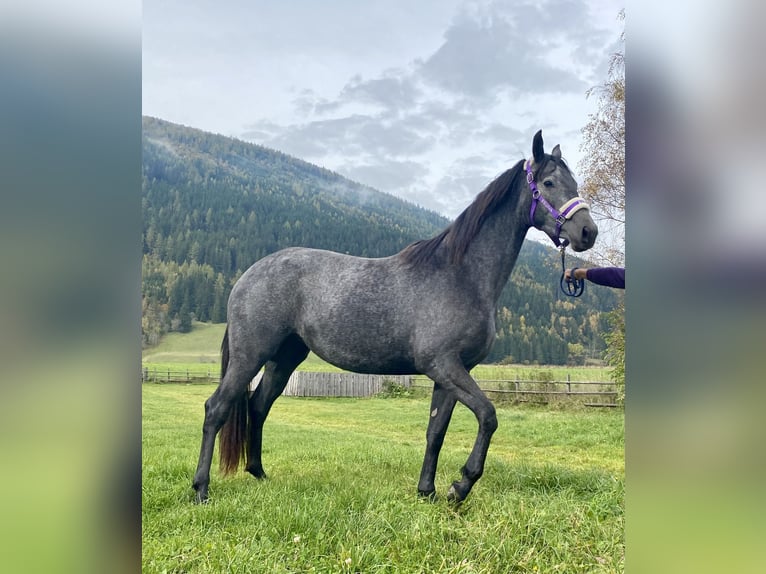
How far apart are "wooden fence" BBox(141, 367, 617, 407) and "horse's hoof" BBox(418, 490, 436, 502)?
3947 millimetres

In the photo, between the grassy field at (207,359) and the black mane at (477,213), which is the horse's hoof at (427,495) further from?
the grassy field at (207,359)

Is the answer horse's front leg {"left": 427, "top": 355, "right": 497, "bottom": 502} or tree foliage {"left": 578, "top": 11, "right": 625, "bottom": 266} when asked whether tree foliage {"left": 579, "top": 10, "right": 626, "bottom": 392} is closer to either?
tree foliage {"left": 578, "top": 11, "right": 625, "bottom": 266}

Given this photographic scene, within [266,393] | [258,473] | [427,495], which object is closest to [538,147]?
[427,495]

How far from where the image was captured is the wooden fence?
7234 millimetres

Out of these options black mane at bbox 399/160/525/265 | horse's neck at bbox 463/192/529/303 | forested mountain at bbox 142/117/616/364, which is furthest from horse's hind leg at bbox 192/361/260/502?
forested mountain at bbox 142/117/616/364

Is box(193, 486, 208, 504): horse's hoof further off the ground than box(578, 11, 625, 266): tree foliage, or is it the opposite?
box(578, 11, 625, 266): tree foliage

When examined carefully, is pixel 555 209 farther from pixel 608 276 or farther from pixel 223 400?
pixel 223 400

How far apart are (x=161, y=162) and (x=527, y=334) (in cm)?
731

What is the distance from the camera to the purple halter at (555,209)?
315 centimetres

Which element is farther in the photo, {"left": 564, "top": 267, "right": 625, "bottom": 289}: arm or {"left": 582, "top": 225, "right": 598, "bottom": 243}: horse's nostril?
{"left": 582, "top": 225, "right": 598, "bottom": 243}: horse's nostril
